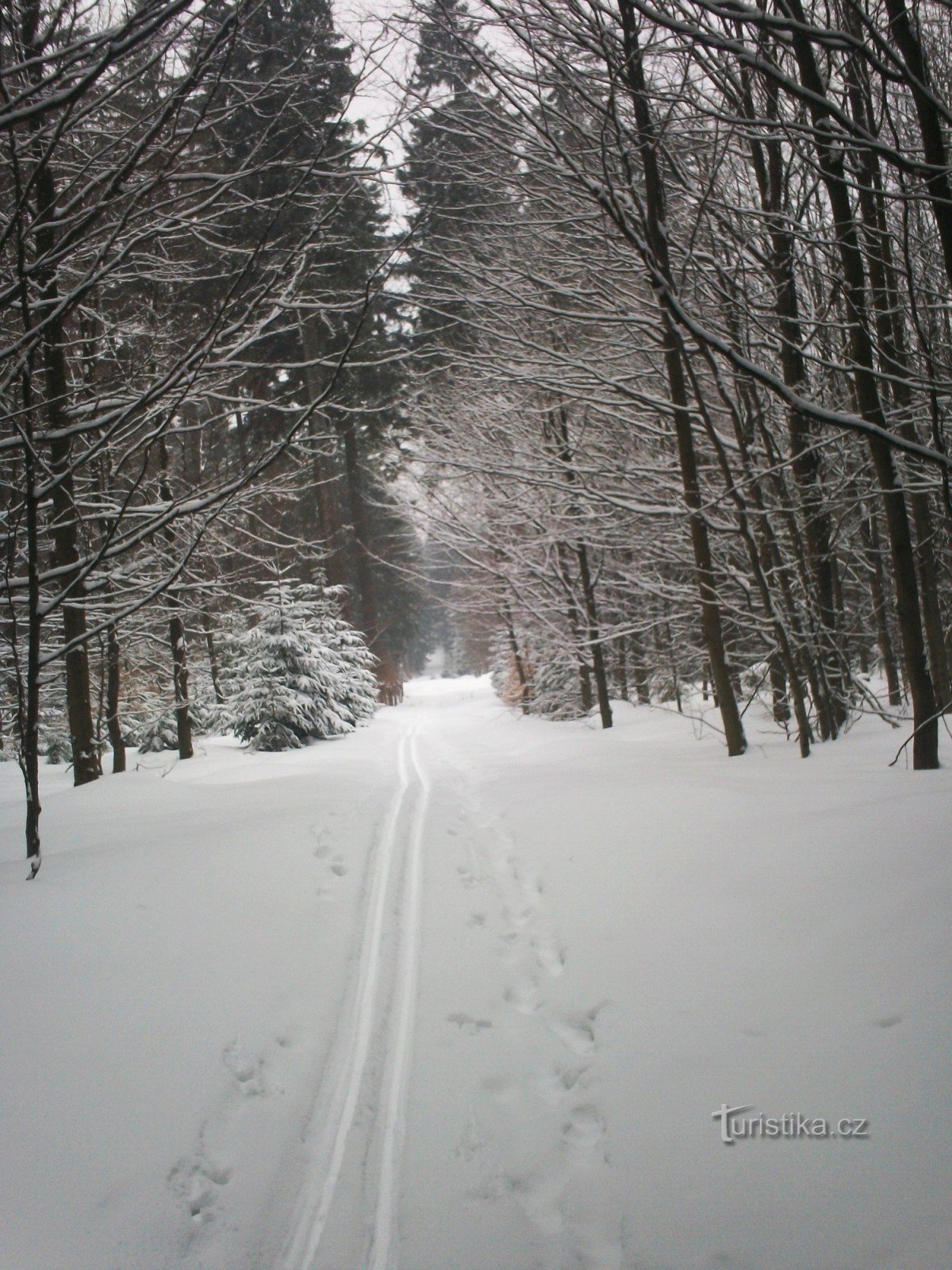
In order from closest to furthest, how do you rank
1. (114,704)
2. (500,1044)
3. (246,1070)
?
(246,1070)
(500,1044)
(114,704)

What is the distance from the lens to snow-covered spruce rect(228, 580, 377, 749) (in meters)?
15.0

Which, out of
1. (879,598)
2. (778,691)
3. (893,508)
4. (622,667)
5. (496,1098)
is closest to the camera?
(496,1098)

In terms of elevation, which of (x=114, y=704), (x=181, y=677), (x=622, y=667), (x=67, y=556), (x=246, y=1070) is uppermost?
(x=67, y=556)

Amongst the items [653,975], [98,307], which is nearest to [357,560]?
[98,307]

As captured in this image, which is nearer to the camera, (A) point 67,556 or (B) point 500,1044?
(B) point 500,1044

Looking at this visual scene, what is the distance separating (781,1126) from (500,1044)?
129 centimetres

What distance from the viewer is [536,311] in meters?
7.01

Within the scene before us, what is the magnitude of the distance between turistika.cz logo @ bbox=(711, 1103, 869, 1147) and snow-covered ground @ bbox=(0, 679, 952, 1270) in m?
0.03

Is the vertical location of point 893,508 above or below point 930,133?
below

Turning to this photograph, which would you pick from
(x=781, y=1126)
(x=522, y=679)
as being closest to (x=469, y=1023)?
(x=781, y=1126)

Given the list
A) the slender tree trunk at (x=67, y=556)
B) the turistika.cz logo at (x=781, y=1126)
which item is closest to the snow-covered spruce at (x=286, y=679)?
the slender tree trunk at (x=67, y=556)

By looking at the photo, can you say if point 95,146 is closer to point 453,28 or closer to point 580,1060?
point 453,28

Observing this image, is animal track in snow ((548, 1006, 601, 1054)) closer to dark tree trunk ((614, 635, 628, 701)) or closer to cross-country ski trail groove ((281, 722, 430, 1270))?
cross-country ski trail groove ((281, 722, 430, 1270))

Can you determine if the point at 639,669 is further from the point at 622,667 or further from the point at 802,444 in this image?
the point at 802,444
